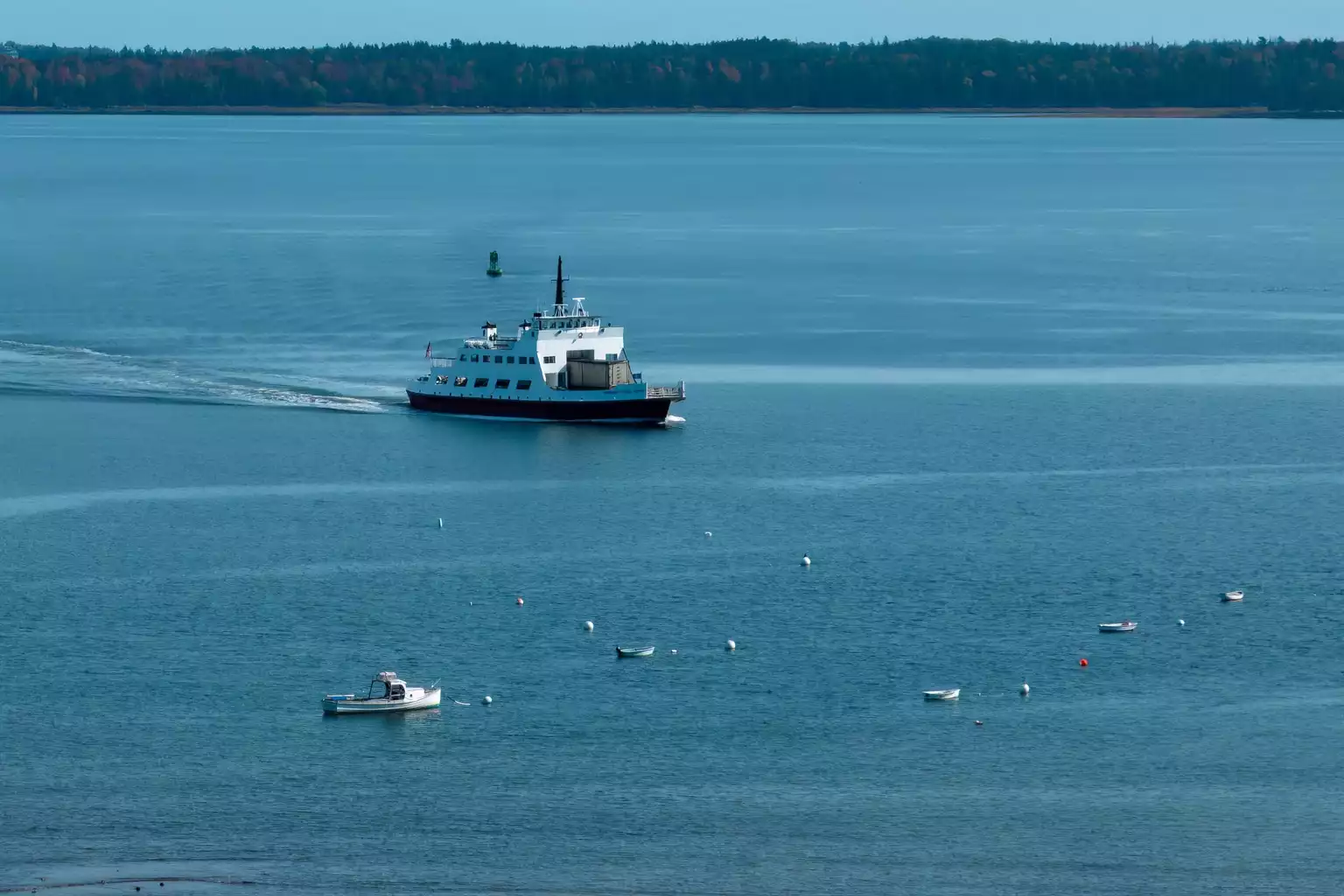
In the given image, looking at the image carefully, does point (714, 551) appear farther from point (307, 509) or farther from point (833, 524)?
point (307, 509)

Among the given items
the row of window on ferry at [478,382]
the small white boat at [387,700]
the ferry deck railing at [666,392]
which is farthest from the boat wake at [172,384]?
the small white boat at [387,700]

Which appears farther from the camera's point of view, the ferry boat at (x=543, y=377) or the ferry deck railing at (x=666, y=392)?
the ferry boat at (x=543, y=377)

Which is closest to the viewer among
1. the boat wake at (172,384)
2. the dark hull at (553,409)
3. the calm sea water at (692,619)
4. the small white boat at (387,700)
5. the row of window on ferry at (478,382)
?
the calm sea water at (692,619)

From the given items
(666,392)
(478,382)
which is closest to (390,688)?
(666,392)

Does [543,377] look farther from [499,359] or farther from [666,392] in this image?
[666,392]

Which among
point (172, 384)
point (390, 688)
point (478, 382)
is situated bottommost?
point (390, 688)

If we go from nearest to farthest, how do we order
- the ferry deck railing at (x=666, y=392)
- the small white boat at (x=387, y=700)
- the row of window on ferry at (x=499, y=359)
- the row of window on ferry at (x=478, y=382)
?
1. the small white boat at (x=387, y=700)
2. the ferry deck railing at (x=666, y=392)
3. the row of window on ferry at (x=499, y=359)
4. the row of window on ferry at (x=478, y=382)

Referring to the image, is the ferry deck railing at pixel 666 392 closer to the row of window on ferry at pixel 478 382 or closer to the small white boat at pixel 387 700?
the row of window on ferry at pixel 478 382

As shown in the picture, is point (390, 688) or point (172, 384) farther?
point (172, 384)
